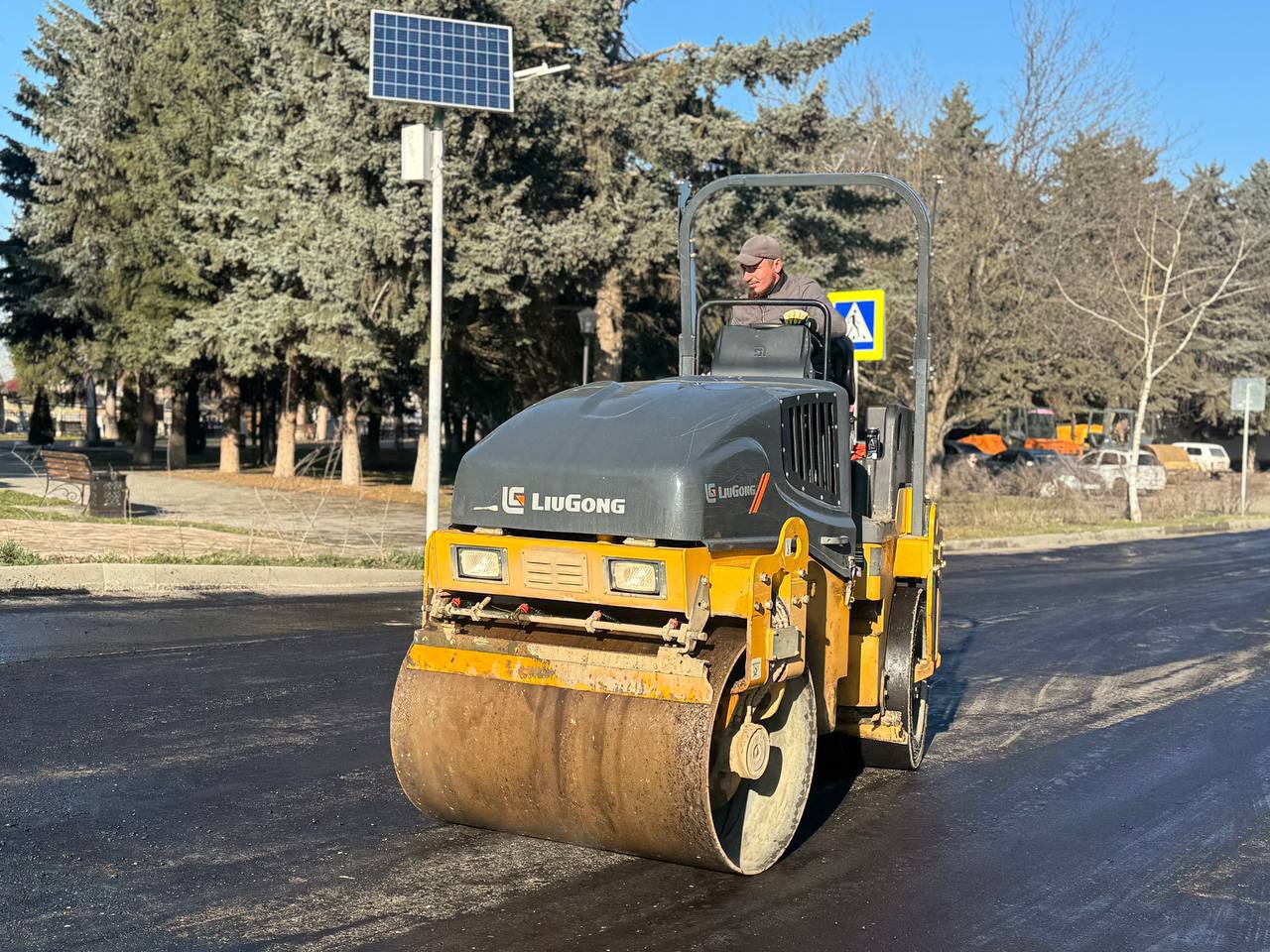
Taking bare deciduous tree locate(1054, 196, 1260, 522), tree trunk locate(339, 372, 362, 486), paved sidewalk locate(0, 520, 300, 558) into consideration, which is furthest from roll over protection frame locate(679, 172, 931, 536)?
tree trunk locate(339, 372, 362, 486)

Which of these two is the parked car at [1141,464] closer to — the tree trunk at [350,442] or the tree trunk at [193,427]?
the tree trunk at [350,442]

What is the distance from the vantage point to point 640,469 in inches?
207

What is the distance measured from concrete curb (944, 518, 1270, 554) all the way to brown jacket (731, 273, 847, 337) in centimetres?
1532

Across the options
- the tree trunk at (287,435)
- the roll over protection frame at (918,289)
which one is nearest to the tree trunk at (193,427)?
the tree trunk at (287,435)

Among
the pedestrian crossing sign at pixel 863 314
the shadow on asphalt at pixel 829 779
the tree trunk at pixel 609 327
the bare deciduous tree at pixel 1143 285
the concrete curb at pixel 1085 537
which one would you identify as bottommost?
the shadow on asphalt at pixel 829 779

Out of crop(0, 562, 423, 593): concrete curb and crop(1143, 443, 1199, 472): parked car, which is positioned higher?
crop(1143, 443, 1199, 472): parked car

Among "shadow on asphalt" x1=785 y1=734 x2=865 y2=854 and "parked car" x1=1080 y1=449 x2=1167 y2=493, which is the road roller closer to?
"shadow on asphalt" x1=785 y1=734 x2=865 y2=854

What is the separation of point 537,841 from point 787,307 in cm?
302

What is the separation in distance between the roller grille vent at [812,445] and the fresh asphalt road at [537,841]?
163 cm

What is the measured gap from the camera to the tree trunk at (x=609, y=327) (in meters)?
28.7

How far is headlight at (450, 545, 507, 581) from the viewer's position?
546 centimetres

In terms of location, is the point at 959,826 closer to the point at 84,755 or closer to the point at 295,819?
the point at 295,819

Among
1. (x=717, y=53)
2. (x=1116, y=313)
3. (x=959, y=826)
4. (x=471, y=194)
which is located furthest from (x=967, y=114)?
(x=959, y=826)

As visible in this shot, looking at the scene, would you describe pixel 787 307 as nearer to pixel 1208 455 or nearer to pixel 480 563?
pixel 480 563
